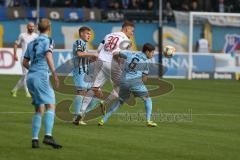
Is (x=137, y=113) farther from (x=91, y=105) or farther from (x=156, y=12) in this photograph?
(x=156, y=12)

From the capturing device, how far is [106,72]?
727 inches

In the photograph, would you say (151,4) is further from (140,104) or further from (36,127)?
(36,127)

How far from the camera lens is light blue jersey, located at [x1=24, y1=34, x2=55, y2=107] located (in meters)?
13.7

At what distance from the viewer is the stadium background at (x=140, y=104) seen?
13680mm

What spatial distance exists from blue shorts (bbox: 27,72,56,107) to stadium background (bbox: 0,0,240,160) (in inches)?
31.5

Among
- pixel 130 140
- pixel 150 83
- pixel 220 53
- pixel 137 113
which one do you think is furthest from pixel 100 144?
pixel 220 53

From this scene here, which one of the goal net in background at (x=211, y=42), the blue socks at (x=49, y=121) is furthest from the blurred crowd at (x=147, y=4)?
the blue socks at (x=49, y=121)

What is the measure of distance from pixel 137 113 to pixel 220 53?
18.1m

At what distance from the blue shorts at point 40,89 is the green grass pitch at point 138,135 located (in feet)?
2.48

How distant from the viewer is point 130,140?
14852mm

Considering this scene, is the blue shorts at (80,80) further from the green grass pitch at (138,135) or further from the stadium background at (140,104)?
the stadium background at (140,104)

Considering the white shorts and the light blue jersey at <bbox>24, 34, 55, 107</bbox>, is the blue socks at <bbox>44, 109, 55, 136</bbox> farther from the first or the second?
the white shorts

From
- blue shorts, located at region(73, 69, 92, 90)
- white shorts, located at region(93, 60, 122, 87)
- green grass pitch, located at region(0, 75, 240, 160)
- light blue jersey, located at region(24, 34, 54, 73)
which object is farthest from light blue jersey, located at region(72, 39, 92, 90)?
light blue jersey, located at region(24, 34, 54, 73)

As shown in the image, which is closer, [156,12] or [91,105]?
[91,105]
